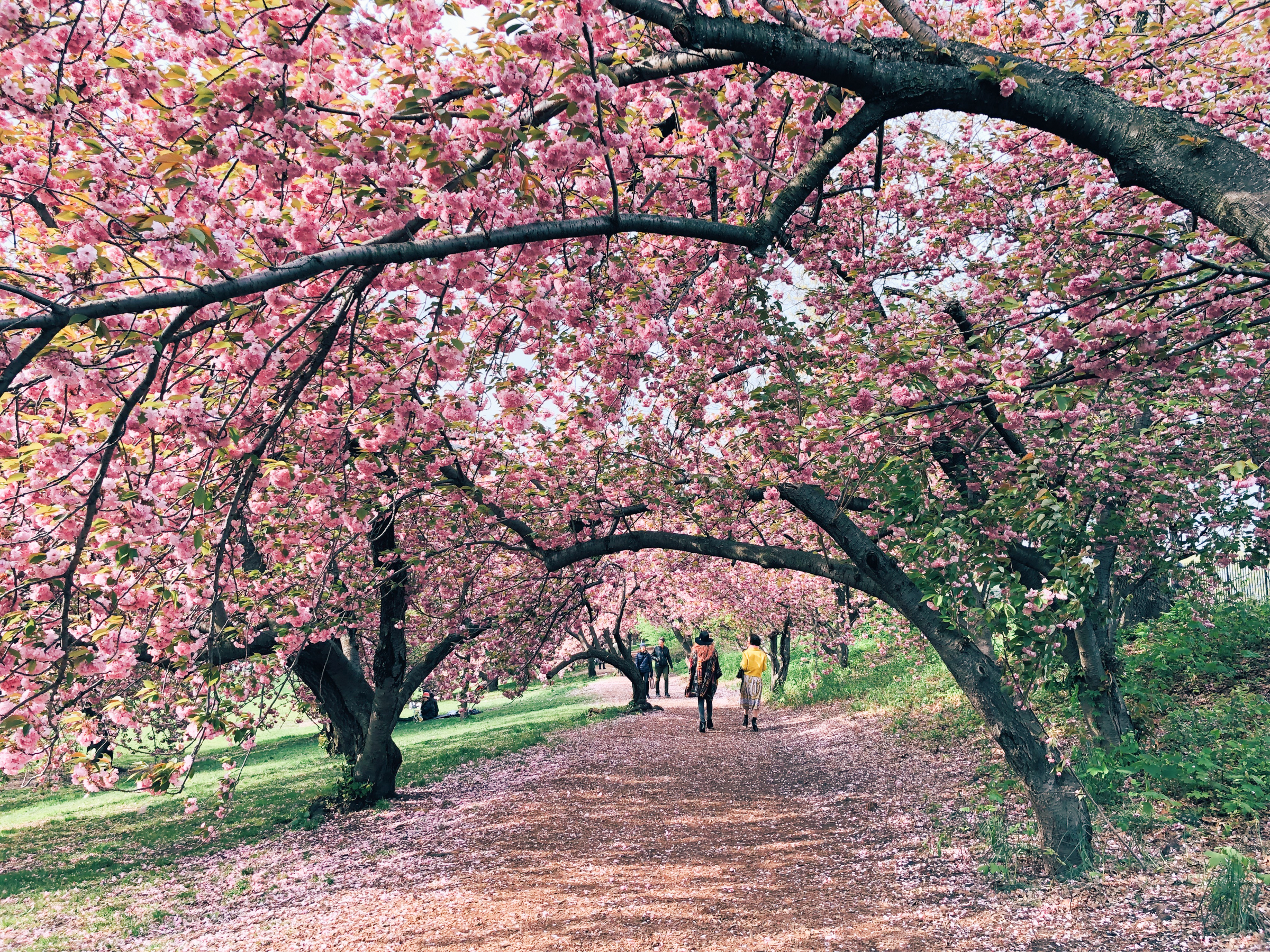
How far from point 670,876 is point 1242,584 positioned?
670 inches

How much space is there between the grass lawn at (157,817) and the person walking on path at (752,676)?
503 centimetres

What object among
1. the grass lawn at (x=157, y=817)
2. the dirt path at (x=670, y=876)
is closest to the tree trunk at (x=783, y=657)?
the grass lawn at (x=157, y=817)

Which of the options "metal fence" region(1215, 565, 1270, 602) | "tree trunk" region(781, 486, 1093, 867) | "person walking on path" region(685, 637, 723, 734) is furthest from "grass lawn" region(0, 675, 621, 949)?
"metal fence" region(1215, 565, 1270, 602)

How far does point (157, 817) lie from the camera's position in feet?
46.4

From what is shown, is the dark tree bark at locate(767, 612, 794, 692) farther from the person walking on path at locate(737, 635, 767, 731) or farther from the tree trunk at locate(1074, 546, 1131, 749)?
the tree trunk at locate(1074, 546, 1131, 749)

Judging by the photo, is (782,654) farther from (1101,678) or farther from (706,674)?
(1101,678)

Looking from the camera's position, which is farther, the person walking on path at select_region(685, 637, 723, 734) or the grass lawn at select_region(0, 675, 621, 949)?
the person walking on path at select_region(685, 637, 723, 734)

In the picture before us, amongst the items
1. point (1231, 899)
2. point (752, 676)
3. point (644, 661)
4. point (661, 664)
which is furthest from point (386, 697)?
point (661, 664)

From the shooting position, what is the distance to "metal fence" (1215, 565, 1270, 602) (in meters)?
10.8

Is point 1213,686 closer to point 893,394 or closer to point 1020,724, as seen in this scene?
point 1020,724

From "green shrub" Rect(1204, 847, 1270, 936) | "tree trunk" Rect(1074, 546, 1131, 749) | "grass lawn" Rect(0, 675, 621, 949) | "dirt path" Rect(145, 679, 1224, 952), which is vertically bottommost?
"grass lawn" Rect(0, 675, 621, 949)

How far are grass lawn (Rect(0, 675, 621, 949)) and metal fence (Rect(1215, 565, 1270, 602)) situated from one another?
13572 mm

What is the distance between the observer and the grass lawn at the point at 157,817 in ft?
28.7

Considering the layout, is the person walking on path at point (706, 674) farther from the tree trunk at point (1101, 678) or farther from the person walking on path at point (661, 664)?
the person walking on path at point (661, 664)
